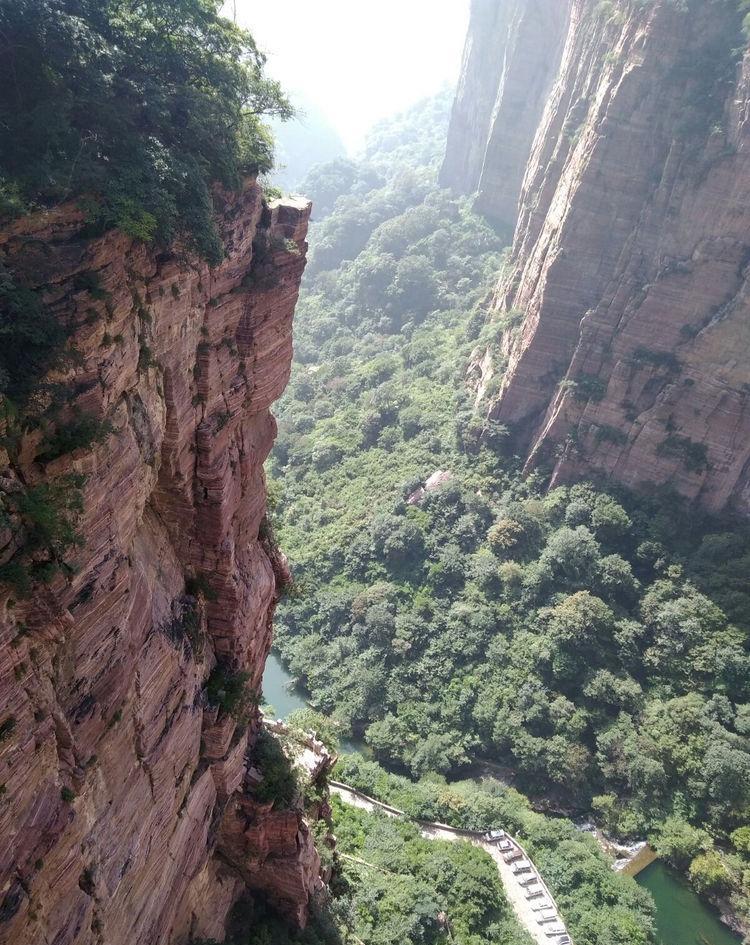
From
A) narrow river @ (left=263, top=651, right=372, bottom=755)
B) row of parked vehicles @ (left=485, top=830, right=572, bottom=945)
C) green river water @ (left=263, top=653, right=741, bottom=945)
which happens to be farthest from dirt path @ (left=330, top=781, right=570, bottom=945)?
narrow river @ (left=263, top=651, right=372, bottom=755)

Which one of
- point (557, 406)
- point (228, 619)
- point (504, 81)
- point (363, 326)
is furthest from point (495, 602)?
point (504, 81)

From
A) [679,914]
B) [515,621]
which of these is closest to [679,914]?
[679,914]

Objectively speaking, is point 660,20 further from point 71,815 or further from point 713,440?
point 71,815

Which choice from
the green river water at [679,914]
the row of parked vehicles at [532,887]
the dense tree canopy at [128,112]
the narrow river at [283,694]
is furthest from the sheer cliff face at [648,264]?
the dense tree canopy at [128,112]

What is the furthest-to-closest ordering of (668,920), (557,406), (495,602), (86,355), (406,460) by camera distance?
(406,460)
(557,406)
(495,602)
(668,920)
(86,355)

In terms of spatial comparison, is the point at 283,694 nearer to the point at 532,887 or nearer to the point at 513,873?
the point at 513,873

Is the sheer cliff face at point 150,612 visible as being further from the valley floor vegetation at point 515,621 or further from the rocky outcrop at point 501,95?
the rocky outcrop at point 501,95
